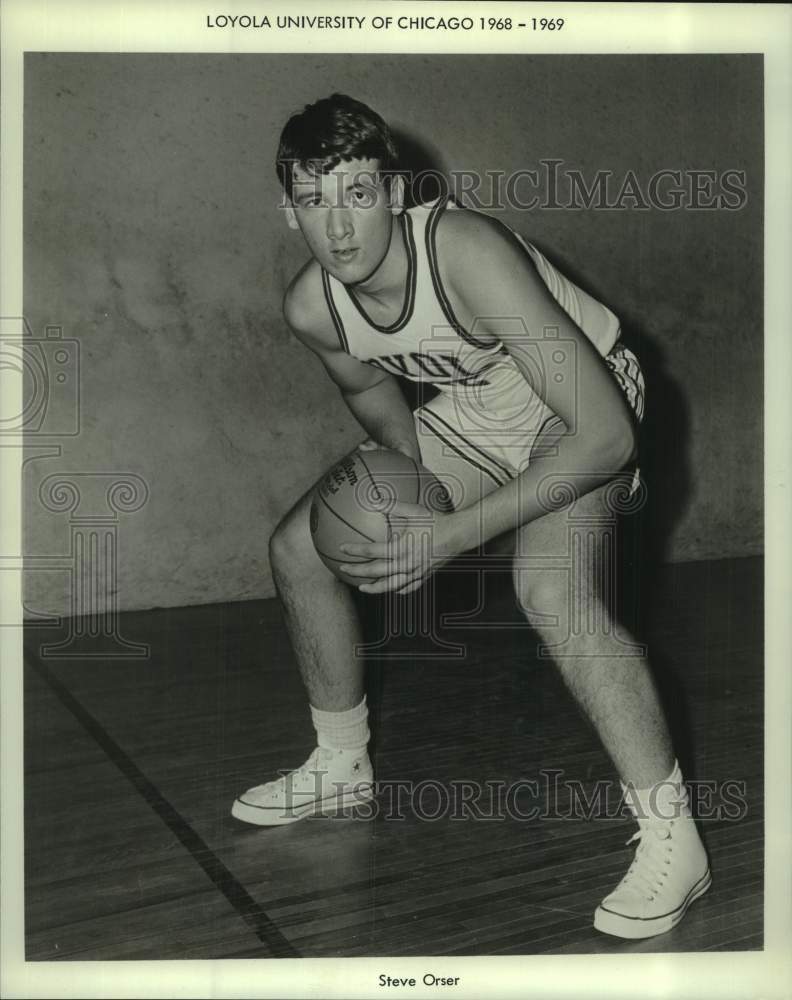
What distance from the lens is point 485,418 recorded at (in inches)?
74.4

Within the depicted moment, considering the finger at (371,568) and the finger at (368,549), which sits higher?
the finger at (368,549)

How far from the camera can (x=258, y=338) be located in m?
4.38

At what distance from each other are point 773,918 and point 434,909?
525 millimetres

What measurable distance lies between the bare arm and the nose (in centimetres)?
23

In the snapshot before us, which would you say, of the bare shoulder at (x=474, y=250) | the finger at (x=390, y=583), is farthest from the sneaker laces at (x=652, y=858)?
the bare shoulder at (x=474, y=250)

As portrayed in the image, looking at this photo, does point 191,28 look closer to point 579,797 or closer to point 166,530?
point 579,797

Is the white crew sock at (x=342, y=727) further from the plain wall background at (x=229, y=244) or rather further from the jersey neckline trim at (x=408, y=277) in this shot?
the plain wall background at (x=229, y=244)

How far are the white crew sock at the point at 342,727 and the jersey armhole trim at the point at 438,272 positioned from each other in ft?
2.45

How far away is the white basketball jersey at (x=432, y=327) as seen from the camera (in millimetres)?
1729

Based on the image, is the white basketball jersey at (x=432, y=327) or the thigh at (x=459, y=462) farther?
the thigh at (x=459, y=462)

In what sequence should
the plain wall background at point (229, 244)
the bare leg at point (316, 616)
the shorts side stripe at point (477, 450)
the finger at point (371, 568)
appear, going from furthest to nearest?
the plain wall background at point (229, 244), the bare leg at point (316, 616), the shorts side stripe at point (477, 450), the finger at point (371, 568)

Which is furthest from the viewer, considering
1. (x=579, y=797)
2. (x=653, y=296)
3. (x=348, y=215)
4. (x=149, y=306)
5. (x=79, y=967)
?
(x=653, y=296)

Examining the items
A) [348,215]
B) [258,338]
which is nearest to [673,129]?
[258,338]

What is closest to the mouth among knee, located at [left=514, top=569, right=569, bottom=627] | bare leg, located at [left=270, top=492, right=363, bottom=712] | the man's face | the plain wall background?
the man's face
